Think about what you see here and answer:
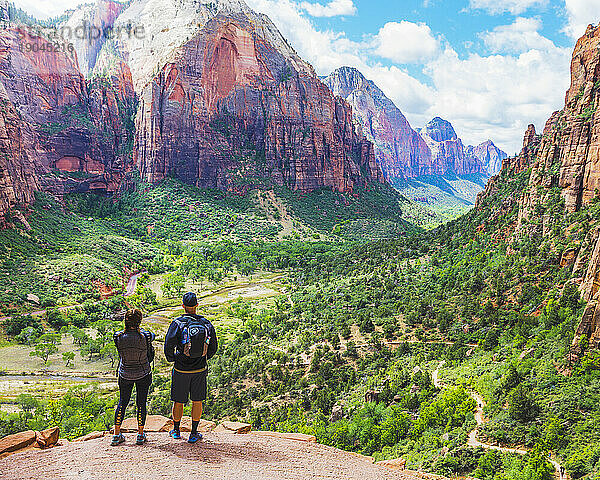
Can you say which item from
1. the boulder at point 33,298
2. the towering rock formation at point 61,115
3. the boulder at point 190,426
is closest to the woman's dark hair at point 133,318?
the boulder at point 190,426

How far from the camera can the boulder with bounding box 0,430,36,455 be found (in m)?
10.0

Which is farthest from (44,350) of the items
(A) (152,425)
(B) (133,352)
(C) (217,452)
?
(C) (217,452)

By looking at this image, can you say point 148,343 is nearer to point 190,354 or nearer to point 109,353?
point 190,354

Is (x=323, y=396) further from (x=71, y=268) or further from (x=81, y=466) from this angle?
(x=71, y=268)

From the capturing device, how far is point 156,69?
162125mm

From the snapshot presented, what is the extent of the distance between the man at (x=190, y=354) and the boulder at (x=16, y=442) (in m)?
3.73

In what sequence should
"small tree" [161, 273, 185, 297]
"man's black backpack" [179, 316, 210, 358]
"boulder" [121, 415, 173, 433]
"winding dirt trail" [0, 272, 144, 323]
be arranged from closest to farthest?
1. "man's black backpack" [179, 316, 210, 358]
2. "boulder" [121, 415, 173, 433]
3. "winding dirt trail" [0, 272, 144, 323]
4. "small tree" [161, 273, 185, 297]

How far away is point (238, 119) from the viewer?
160 m

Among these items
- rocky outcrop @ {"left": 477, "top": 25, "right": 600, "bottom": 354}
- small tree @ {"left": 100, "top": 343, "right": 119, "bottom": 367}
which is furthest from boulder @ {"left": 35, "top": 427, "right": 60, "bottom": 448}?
small tree @ {"left": 100, "top": 343, "right": 119, "bottom": 367}

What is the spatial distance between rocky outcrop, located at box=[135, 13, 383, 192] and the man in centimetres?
14103

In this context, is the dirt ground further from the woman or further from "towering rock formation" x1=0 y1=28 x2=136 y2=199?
"towering rock formation" x1=0 y1=28 x2=136 y2=199

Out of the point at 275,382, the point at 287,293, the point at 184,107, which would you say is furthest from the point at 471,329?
the point at 184,107

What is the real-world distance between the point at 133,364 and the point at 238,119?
519 ft

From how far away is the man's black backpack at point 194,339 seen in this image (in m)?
9.56
